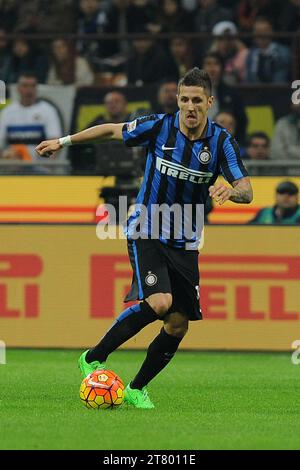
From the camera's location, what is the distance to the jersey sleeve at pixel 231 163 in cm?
759

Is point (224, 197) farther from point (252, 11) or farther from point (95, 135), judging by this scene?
point (252, 11)

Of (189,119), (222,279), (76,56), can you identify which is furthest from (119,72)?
(189,119)

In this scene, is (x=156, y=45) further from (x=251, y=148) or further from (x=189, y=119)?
(x=189, y=119)

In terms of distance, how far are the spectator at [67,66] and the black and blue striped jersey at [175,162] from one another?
646 centimetres

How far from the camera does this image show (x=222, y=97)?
13.8m

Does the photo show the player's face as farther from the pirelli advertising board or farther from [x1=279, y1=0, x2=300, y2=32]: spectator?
[x1=279, y1=0, x2=300, y2=32]: spectator

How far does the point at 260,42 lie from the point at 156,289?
→ 7.12m

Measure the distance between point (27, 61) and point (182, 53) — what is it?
176 centimetres

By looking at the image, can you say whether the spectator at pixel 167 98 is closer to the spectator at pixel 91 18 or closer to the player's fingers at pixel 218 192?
the spectator at pixel 91 18

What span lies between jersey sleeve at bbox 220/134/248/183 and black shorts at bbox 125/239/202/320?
0.55 m

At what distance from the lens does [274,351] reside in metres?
11.8

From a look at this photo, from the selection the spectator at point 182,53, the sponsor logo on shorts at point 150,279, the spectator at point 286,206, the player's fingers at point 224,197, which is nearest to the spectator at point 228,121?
the spectator at point 182,53

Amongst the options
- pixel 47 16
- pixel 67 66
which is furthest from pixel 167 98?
pixel 47 16

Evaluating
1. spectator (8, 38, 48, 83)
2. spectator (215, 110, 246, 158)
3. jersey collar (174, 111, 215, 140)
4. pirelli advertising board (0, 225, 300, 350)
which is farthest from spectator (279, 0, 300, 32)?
jersey collar (174, 111, 215, 140)
